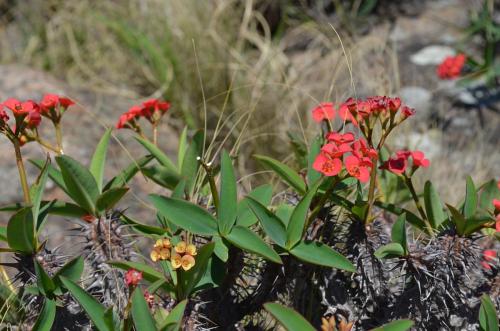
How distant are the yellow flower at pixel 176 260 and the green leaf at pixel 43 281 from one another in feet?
0.76

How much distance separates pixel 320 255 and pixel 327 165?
0.15 metres

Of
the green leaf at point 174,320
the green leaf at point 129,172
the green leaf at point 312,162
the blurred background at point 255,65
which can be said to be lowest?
the blurred background at point 255,65

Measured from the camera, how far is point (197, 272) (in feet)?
3.69

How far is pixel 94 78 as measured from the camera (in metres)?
3.82

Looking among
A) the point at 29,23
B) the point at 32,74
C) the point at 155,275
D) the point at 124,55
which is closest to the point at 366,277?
the point at 155,275

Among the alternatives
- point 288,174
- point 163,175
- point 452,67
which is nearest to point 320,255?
point 288,174

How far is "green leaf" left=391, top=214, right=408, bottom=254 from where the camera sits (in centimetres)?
117

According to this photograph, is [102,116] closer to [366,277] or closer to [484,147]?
[484,147]

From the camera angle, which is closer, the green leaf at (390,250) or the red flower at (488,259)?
the green leaf at (390,250)

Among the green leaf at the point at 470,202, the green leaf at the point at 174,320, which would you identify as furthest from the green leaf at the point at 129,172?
the green leaf at the point at 470,202

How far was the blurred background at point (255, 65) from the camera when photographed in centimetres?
291

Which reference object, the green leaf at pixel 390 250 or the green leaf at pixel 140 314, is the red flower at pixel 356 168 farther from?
the green leaf at pixel 140 314

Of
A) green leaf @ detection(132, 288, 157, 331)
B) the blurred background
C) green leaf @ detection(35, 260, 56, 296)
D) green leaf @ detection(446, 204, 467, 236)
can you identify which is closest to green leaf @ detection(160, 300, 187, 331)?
green leaf @ detection(132, 288, 157, 331)

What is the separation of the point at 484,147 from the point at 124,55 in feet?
6.64
